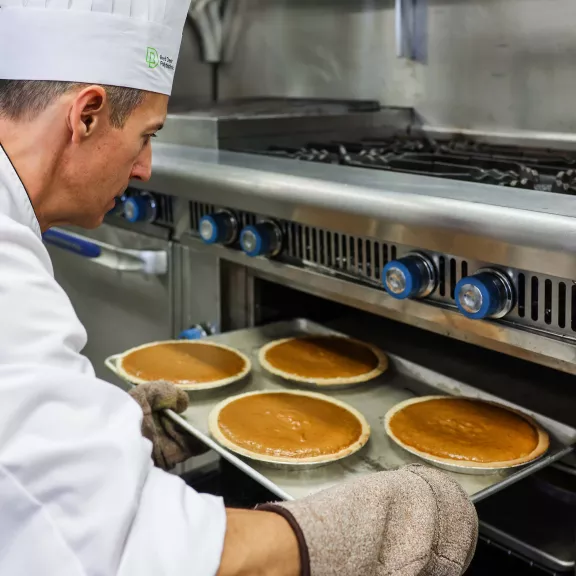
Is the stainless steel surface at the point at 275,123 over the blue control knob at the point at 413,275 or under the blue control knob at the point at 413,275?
over

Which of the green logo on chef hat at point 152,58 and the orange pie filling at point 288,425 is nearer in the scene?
the green logo on chef hat at point 152,58

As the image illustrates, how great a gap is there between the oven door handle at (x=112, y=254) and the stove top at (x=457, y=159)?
357mm

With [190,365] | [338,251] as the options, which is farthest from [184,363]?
[338,251]

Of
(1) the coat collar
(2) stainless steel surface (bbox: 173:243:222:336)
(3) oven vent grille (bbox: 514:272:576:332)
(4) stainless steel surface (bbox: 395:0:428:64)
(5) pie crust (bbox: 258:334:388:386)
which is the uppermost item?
(4) stainless steel surface (bbox: 395:0:428:64)

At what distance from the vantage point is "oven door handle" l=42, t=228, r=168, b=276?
1.78 meters

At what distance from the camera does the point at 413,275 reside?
3.81ft

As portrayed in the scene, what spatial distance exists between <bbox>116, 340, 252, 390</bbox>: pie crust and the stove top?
472 mm

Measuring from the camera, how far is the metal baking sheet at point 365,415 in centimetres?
108

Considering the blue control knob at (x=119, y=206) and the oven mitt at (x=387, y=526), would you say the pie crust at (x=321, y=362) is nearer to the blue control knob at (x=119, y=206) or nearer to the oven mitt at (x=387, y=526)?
the oven mitt at (x=387, y=526)

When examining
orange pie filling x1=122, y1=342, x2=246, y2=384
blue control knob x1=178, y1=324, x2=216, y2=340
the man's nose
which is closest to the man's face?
the man's nose

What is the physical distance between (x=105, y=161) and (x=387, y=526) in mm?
593

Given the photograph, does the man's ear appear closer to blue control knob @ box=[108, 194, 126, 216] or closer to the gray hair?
the gray hair

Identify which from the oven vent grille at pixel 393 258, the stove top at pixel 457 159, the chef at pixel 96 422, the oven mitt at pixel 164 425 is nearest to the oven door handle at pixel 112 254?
the oven vent grille at pixel 393 258

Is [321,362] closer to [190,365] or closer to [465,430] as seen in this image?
[190,365]
